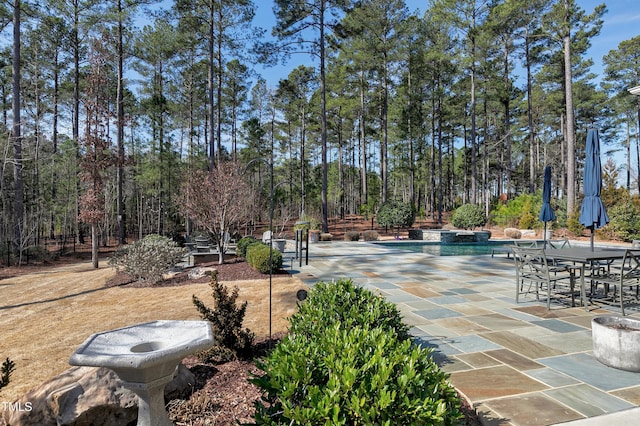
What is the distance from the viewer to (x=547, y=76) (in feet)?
80.8

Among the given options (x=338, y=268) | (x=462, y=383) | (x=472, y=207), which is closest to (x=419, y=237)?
(x=472, y=207)

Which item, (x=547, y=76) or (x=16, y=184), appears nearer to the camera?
(x=16, y=184)

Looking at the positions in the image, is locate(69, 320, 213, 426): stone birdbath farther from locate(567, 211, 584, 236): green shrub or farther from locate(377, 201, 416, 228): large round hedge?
locate(567, 211, 584, 236): green shrub

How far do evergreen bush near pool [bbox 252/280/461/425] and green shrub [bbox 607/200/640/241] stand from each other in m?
16.7

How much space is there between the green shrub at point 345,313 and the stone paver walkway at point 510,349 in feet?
2.47

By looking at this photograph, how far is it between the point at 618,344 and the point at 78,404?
4243 mm

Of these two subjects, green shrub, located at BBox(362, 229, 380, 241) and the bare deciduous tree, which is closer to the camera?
the bare deciduous tree

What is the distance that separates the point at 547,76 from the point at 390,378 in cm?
2992

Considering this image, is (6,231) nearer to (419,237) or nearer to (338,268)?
(338,268)

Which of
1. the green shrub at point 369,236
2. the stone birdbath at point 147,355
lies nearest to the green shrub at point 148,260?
the stone birdbath at point 147,355

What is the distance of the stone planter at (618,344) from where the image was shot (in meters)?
2.84

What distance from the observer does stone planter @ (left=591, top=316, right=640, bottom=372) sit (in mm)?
2836

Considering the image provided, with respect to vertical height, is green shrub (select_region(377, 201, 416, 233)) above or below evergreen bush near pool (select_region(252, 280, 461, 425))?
above

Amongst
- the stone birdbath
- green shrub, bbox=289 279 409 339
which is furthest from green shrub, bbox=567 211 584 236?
the stone birdbath
